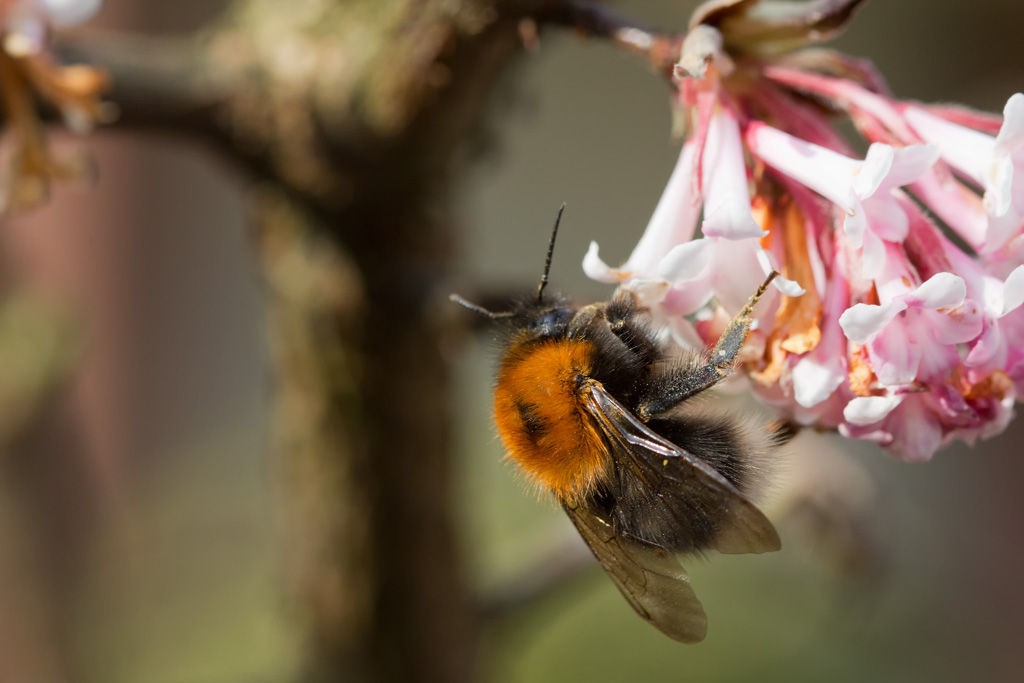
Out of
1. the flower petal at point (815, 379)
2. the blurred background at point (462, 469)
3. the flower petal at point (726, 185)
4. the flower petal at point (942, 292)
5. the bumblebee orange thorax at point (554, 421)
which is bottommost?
the blurred background at point (462, 469)

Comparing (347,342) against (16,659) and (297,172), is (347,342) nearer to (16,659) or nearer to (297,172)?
(297,172)

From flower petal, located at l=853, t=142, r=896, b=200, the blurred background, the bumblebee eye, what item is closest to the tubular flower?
the blurred background

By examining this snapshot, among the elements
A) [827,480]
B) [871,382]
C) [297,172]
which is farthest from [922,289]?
[827,480]

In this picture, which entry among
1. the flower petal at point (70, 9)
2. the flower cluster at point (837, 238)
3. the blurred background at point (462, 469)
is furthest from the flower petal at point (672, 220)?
the flower petal at point (70, 9)

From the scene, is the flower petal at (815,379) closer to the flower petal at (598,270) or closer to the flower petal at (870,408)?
the flower petal at (870,408)

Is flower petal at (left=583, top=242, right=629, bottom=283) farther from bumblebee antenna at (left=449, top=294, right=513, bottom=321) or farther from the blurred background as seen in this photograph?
the blurred background

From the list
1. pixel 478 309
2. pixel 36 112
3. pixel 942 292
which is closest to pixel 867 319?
pixel 942 292
